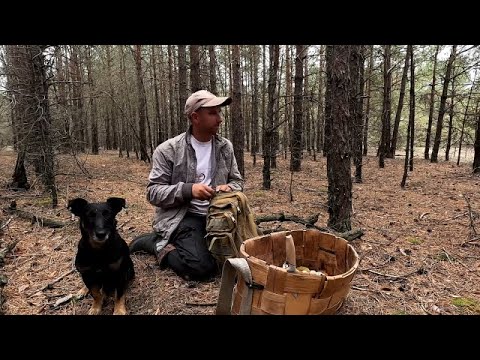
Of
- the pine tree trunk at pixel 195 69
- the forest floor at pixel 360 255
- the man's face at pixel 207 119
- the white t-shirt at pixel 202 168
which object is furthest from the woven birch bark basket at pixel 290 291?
the pine tree trunk at pixel 195 69

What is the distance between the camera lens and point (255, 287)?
2248 millimetres

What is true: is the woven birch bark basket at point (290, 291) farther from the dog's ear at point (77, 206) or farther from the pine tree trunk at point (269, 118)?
the pine tree trunk at point (269, 118)

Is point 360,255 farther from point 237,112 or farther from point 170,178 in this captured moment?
point 237,112

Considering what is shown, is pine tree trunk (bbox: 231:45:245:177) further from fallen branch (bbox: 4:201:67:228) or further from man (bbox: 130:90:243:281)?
man (bbox: 130:90:243:281)

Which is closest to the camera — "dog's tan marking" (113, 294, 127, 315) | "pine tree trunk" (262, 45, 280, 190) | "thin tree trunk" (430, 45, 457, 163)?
"dog's tan marking" (113, 294, 127, 315)

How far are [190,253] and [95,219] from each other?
1119mm

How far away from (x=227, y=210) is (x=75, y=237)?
2.85m

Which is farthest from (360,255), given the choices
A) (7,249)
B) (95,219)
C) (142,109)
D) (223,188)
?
(142,109)

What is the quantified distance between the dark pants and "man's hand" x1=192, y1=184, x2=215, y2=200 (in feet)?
1.59

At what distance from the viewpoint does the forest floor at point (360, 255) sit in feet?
10.3

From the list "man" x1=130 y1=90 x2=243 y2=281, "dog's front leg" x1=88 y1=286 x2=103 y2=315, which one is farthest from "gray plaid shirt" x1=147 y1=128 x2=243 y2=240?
"dog's front leg" x1=88 y1=286 x2=103 y2=315

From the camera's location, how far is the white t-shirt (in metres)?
3.94

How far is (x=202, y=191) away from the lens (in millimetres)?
3510

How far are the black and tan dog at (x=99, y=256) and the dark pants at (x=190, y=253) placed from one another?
2.24 ft
